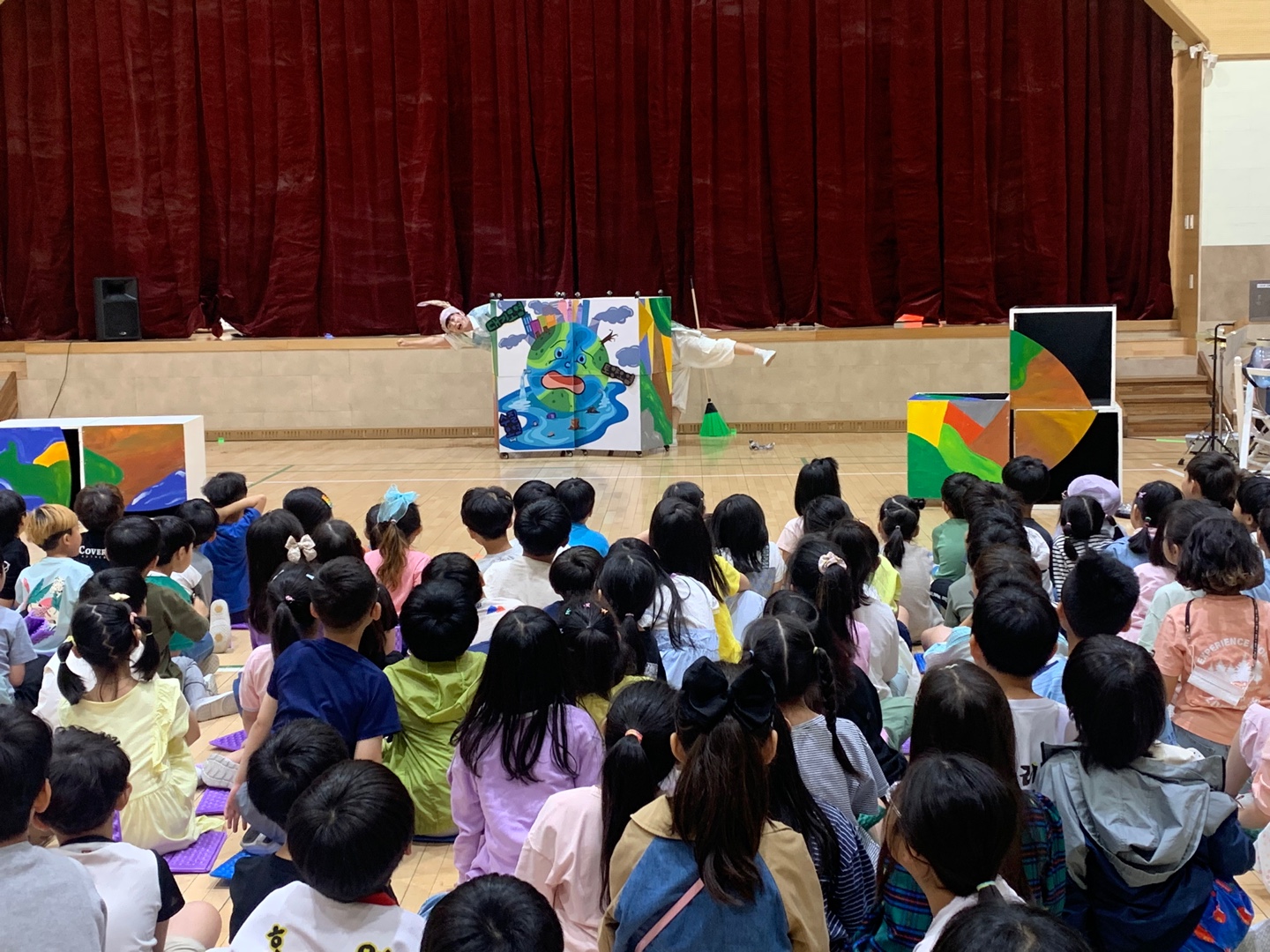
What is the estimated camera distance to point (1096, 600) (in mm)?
3074

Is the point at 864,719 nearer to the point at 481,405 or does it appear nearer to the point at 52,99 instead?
the point at 481,405

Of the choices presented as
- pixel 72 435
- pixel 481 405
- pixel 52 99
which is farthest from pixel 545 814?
pixel 52 99

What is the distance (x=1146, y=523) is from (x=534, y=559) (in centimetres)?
196

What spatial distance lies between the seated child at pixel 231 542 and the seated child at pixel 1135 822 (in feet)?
11.6

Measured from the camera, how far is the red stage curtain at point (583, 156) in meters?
11.7

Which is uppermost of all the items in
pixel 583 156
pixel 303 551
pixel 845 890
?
pixel 583 156

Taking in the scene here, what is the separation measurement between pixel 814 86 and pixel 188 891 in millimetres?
10126

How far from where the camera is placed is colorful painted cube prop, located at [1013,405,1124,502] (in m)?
7.27

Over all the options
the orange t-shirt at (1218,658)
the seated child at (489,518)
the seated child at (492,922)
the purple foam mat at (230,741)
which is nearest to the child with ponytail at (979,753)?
the seated child at (492,922)

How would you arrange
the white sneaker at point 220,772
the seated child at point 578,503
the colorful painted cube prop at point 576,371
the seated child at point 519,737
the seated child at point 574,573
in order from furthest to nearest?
the colorful painted cube prop at point 576,371 < the seated child at point 578,503 < the white sneaker at point 220,772 < the seated child at point 574,573 < the seated child at point 519,737

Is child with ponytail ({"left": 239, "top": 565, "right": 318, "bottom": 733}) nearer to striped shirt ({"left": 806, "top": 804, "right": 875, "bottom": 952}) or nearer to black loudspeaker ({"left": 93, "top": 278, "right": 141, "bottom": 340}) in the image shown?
striped shirt ({"left": 806, "top": 804, "right": 875, "bottom": 952})

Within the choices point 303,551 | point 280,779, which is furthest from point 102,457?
point 280,779

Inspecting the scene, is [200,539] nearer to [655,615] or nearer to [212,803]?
[212,803]

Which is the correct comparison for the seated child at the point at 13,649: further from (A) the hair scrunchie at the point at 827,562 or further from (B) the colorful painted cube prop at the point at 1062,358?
(B) the colorful painted cube prop at the point at 1062,358
